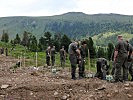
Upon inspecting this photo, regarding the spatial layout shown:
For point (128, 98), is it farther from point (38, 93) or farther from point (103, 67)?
point (103, 67)

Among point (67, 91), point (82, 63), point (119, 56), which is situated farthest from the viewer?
point (82, 63)

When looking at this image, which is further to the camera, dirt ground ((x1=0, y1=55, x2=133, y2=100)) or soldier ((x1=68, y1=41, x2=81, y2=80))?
soldier ((x1=68, y1=41, x2=81, y2=80))

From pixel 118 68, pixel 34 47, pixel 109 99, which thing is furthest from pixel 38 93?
pixel 34 47

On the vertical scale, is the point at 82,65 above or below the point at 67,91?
above

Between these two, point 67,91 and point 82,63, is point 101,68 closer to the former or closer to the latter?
point 82,63

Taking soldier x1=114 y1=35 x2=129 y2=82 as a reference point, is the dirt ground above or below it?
below

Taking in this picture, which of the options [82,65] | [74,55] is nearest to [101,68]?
[82,65]

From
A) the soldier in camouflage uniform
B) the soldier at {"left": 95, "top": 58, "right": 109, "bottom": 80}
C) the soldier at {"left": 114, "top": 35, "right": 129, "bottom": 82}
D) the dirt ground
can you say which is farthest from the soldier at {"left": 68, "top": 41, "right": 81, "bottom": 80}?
the dirt ground

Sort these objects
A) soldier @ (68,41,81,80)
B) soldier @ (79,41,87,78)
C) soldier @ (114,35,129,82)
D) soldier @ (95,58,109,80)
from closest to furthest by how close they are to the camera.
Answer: soldier @ (114,35,129,82)
soldier @ (68,41,81,80)
soldier @ (95,58,109,80)
soldier @ (79,41,87,78)

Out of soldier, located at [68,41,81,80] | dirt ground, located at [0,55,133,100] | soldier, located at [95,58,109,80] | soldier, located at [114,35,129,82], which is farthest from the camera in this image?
soldier, located at [95,58,109,80]

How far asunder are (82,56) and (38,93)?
5629 mm

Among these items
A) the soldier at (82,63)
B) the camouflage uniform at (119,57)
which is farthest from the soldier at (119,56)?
the soldier at (82,63)

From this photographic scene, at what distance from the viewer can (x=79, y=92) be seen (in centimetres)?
1323

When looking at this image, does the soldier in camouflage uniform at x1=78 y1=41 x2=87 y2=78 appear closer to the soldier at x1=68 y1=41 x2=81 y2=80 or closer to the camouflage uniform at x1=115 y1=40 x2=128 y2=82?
the soldier at x1=68 y1=41 x2=81 y2=80
